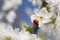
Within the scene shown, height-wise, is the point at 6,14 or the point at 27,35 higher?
the point at 27,35

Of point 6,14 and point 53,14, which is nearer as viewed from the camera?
point 53,14

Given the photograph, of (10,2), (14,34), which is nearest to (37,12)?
(14,34)

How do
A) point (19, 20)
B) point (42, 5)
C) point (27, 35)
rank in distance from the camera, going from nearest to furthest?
point (27, 35)
point (42, 5)
point (19, 20)

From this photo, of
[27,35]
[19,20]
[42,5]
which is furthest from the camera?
[19,20]

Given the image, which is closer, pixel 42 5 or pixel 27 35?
pixel 27 35

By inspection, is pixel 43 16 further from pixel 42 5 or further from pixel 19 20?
pixel 19 20

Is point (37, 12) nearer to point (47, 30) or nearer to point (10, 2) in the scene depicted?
point (47, 30)

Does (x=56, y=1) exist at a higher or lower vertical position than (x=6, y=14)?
higher

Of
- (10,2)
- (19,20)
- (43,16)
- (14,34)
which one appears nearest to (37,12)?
(43,16)

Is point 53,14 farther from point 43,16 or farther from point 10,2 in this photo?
point 10,2
